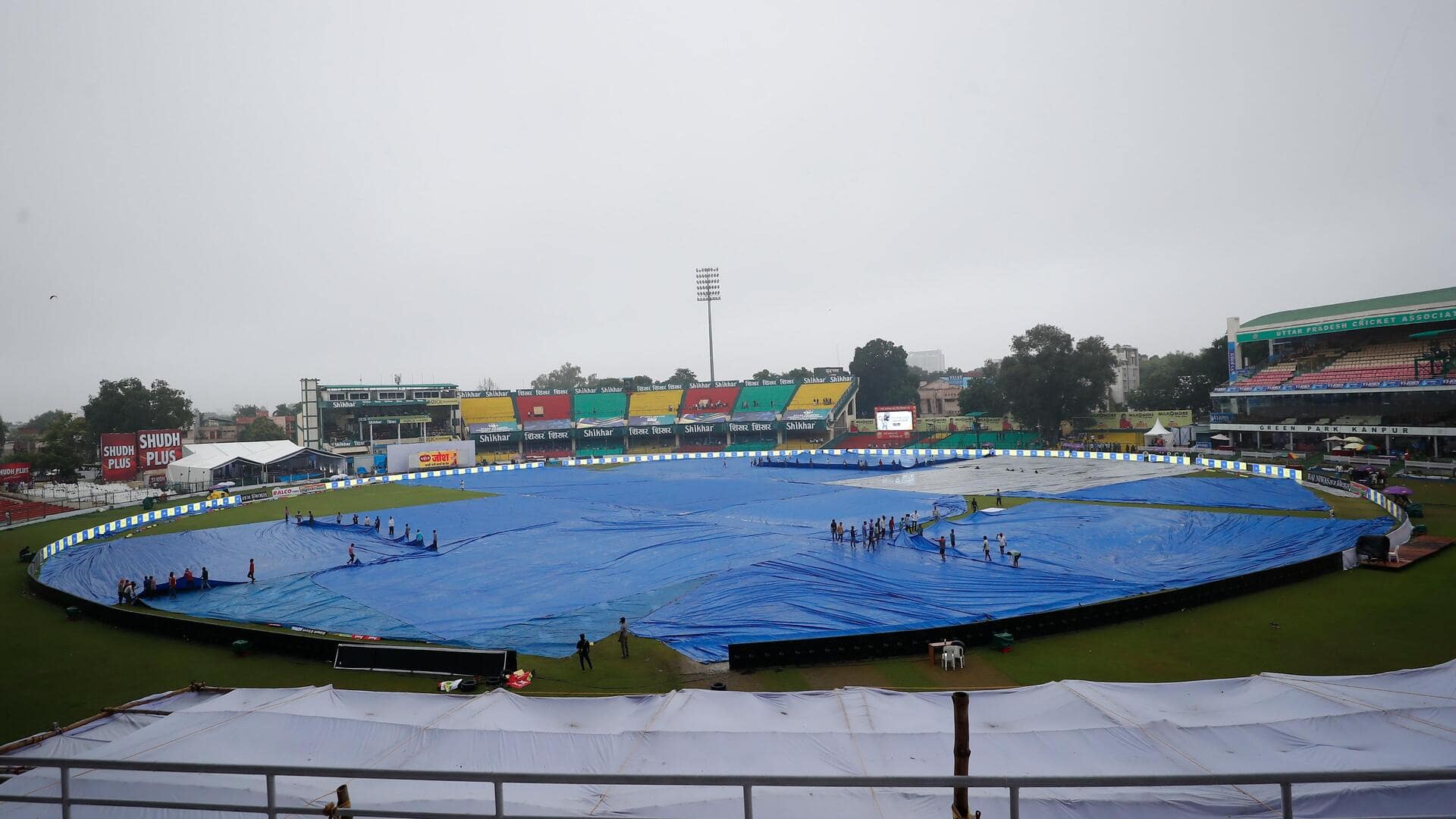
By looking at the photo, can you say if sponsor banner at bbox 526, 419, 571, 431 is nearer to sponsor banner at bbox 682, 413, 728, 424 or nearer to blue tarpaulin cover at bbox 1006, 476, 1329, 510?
sponsor banner at bbox 682, 413, 728, 424

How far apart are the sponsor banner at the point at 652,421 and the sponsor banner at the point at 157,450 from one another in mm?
43950

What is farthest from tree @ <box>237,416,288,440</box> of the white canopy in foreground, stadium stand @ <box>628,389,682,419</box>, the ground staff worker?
the white canopy in foreground

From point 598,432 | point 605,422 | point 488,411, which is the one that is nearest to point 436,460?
point 488,411

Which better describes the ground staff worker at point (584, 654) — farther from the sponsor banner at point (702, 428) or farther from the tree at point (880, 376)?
the tree at point (880, 376)

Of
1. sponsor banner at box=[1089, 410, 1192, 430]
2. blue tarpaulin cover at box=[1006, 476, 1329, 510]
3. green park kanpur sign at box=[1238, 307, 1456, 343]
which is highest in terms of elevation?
green park kanpur sign at box=[1238, 307, 1456, 343]

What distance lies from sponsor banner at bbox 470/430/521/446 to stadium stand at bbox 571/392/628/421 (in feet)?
24.2

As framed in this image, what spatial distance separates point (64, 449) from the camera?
6372 cm

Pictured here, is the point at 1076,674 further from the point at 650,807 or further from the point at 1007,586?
the point at 650,807

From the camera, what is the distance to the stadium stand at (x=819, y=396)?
8462 centimetres

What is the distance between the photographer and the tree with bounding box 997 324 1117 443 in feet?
223

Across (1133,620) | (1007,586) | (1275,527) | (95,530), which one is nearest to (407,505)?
(95,530)

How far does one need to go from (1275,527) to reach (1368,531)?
278 cm

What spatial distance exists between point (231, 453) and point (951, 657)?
209 feet

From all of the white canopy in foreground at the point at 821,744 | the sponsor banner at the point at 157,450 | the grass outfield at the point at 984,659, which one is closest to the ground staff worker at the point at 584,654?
the grass outfield at the point at 984,659
